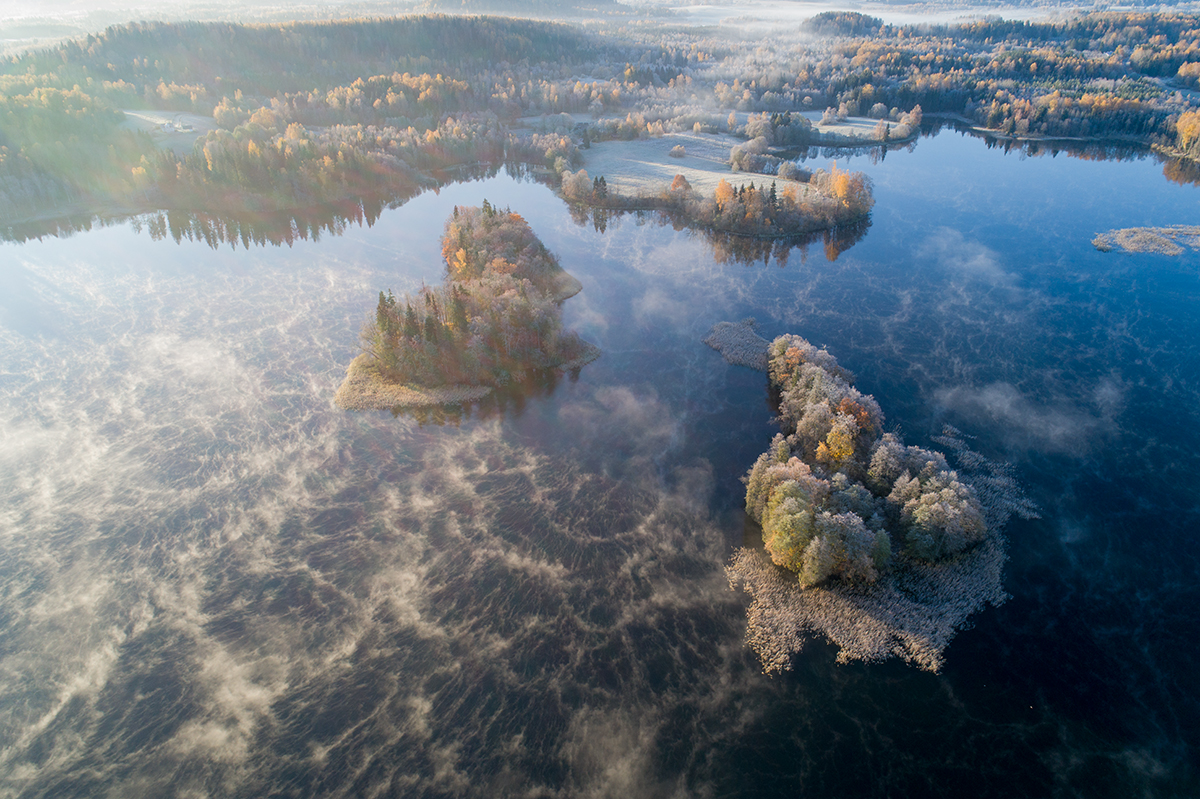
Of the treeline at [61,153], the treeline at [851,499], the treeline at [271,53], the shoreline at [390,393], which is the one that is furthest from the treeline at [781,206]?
the treeline at [271,53]

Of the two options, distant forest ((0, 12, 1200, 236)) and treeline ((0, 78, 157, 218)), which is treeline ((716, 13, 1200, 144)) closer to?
distant forest ((0, 12, 1200, 236))

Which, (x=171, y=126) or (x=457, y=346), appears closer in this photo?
(x=457, y=346)

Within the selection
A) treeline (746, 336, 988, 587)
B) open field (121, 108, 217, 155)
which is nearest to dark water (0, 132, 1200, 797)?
treeline (746, 336, 988, 587)

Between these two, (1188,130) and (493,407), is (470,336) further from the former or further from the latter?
(1188,130)

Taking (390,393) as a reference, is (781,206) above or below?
above

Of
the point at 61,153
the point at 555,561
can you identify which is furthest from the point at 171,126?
the point at 555,561

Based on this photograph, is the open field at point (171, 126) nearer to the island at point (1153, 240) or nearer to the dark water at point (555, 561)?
the dark water at point (555, 561)
